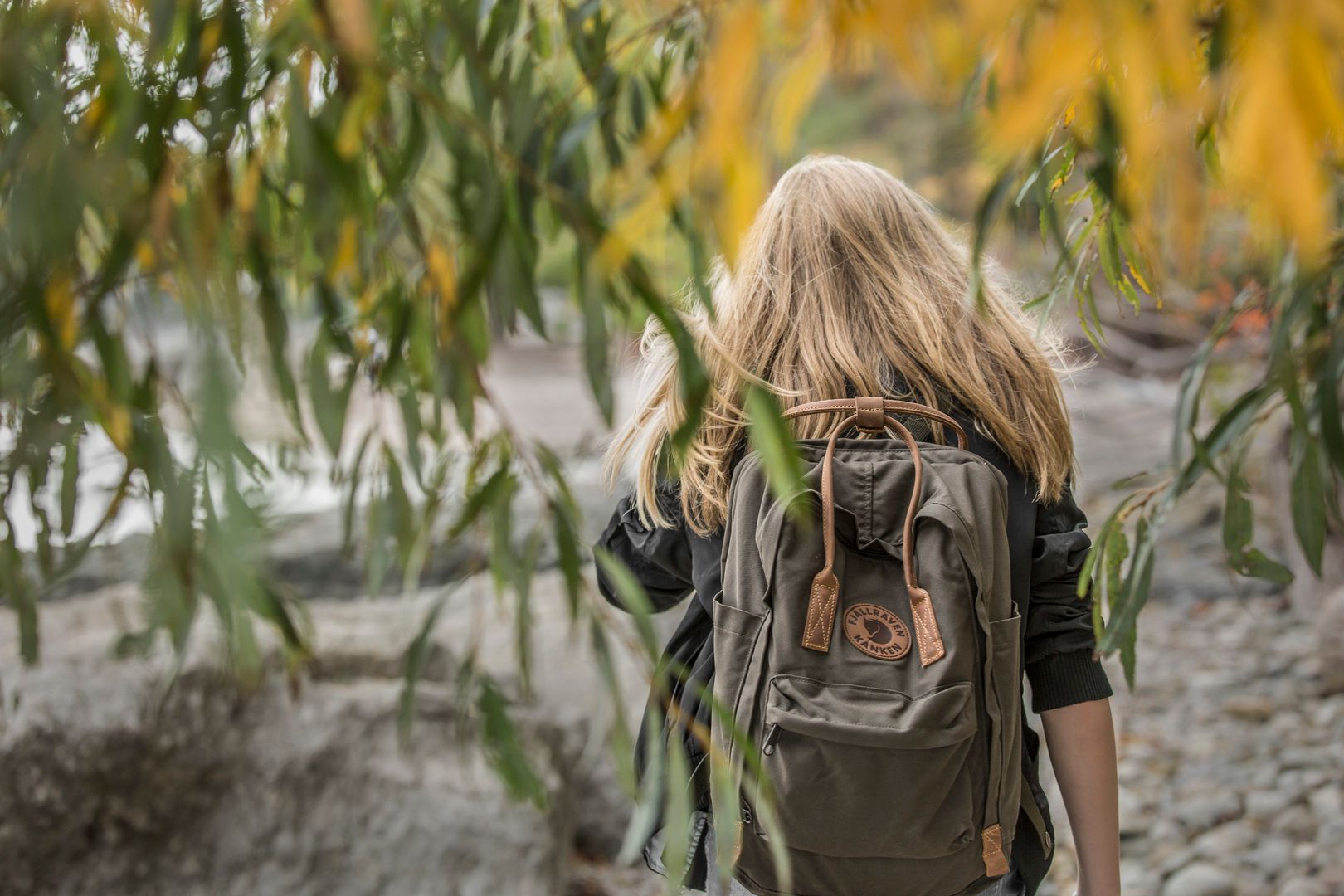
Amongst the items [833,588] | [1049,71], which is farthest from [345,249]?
[833,588]

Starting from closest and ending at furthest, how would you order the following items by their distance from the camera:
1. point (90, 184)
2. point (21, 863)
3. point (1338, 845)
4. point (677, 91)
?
point (90, 184) → point (677, 91) → point (21, 863) → point (1338, 845)

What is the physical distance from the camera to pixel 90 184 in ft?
2.41

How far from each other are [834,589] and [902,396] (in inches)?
11.0

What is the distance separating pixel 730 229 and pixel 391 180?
1.18ft

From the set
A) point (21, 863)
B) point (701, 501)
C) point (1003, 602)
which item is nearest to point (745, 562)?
point (701, 501)

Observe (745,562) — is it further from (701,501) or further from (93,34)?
(93,34)

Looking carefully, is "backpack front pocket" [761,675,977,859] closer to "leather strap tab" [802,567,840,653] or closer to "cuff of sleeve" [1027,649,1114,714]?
"leather strap tab" [802,567,840,653]

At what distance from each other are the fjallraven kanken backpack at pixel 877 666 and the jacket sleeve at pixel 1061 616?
0.46 feet

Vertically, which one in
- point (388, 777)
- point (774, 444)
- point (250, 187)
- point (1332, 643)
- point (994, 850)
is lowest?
point (1332, 643)

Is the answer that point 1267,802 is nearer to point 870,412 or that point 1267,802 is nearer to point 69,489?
point 870,412

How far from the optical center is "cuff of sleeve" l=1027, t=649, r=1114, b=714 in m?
1.36

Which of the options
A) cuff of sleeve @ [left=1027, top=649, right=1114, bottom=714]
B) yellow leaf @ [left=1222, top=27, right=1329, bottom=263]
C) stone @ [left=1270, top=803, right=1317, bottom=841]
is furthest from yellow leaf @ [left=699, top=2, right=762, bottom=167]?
stone @ [left=1270, top=803, right=1317, bottom=841]

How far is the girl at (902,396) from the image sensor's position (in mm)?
1329

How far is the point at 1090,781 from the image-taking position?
4.51 ft
